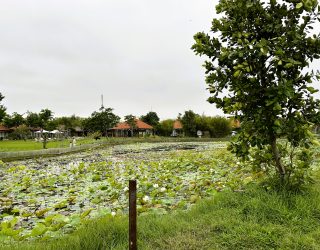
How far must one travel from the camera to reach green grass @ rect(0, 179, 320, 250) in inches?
126

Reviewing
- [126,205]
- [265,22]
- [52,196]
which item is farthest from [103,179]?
[265,22]

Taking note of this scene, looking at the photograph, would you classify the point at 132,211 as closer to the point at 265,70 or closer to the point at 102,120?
the point at 265,70

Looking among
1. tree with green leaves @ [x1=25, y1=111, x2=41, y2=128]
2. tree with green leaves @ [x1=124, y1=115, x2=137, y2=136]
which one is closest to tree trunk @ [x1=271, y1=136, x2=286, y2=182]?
tree with green leaves @ [x1=25, y1=111, x2=41, y2=128]

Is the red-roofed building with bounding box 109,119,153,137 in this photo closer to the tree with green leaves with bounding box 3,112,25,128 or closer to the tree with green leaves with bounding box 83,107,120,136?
the tree with green leaves with bounding box 83,107,120,136

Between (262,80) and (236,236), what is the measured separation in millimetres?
2341

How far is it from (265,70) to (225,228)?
2.37m

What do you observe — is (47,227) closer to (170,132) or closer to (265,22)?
(265,22)

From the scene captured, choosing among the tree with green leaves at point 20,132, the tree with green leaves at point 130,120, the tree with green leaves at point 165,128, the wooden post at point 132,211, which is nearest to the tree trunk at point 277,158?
the wooden post at point 132,211

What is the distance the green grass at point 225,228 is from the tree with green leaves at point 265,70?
66 cm

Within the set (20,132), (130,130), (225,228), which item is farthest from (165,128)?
(225,228)

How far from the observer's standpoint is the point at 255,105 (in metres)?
4.47

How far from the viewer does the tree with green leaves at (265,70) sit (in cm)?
420

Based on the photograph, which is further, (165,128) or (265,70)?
(165,128)

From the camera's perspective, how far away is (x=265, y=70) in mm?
4449
